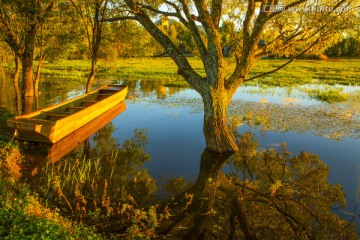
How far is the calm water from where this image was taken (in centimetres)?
1147

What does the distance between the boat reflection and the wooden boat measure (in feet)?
1.01

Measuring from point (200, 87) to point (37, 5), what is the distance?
8.41 meters

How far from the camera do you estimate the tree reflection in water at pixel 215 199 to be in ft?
24.0

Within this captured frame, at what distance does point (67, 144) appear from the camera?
13453mm

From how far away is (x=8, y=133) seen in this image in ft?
43.9

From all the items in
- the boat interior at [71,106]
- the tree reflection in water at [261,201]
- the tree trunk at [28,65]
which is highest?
the tree trunk at [28,65]

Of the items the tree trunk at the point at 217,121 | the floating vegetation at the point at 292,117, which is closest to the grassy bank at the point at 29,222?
the tree trunk at the point at 217,121

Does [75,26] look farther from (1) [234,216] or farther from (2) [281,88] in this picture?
(2) [281,88]

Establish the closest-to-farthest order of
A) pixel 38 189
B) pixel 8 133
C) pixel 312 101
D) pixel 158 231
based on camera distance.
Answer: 1. pixel 158 231
2. pixel 38 189
3. pixel 8 133
4. pixel 312 101

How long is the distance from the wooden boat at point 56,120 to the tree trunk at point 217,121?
20.4 feet

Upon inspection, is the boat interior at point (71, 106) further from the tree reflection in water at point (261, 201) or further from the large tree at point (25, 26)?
the tree reflection in water at point (261, 201)

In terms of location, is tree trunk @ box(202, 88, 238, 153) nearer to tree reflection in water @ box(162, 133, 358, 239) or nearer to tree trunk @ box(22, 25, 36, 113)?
tree reflection in water @ box(162, 133, 358, 239)

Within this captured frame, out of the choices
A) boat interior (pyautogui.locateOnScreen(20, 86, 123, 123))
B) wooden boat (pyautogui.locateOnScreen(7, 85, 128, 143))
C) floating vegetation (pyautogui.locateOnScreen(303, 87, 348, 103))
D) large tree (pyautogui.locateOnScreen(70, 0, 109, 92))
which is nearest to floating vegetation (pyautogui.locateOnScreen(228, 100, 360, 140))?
floating vegetation (pyautogui.locateOnScreen(303, 87, 348, 103))

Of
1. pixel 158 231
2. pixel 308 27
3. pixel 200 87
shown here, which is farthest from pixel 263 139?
pixel 158 231
